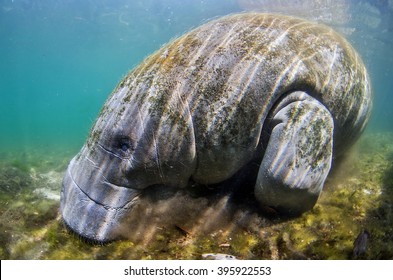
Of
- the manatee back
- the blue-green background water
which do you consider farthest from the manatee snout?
the blue-green background water

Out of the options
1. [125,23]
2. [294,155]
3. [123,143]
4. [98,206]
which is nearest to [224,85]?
[294,155]

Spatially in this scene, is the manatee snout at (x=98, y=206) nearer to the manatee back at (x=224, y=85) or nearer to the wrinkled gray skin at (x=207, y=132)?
the wrinkled gray skin at (x=207, y=132)

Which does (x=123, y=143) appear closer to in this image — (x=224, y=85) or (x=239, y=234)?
(x=224, y=85)

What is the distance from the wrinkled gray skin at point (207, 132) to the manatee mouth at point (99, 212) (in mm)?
10

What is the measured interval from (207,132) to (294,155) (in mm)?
907

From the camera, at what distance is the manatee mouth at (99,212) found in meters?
3.21

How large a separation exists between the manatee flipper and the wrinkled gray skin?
10 mm

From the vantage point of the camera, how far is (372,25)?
2331cm

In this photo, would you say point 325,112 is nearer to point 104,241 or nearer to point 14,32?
point 104,241

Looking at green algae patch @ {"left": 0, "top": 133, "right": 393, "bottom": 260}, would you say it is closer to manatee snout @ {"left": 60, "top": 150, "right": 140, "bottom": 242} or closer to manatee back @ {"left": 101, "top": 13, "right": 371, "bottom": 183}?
manatee snout @ {"left": 60, "top": 150, "right": 140, "bottom": 242}

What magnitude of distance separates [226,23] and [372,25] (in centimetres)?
2437

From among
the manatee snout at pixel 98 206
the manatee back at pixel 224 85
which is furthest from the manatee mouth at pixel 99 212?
the manatee back at pixel 224 85

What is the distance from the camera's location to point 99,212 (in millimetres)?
3225

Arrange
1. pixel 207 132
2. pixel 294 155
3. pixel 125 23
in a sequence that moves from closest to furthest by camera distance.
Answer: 1. pixel 294 155
2. pixel 207 132
3. pixel 125 23
